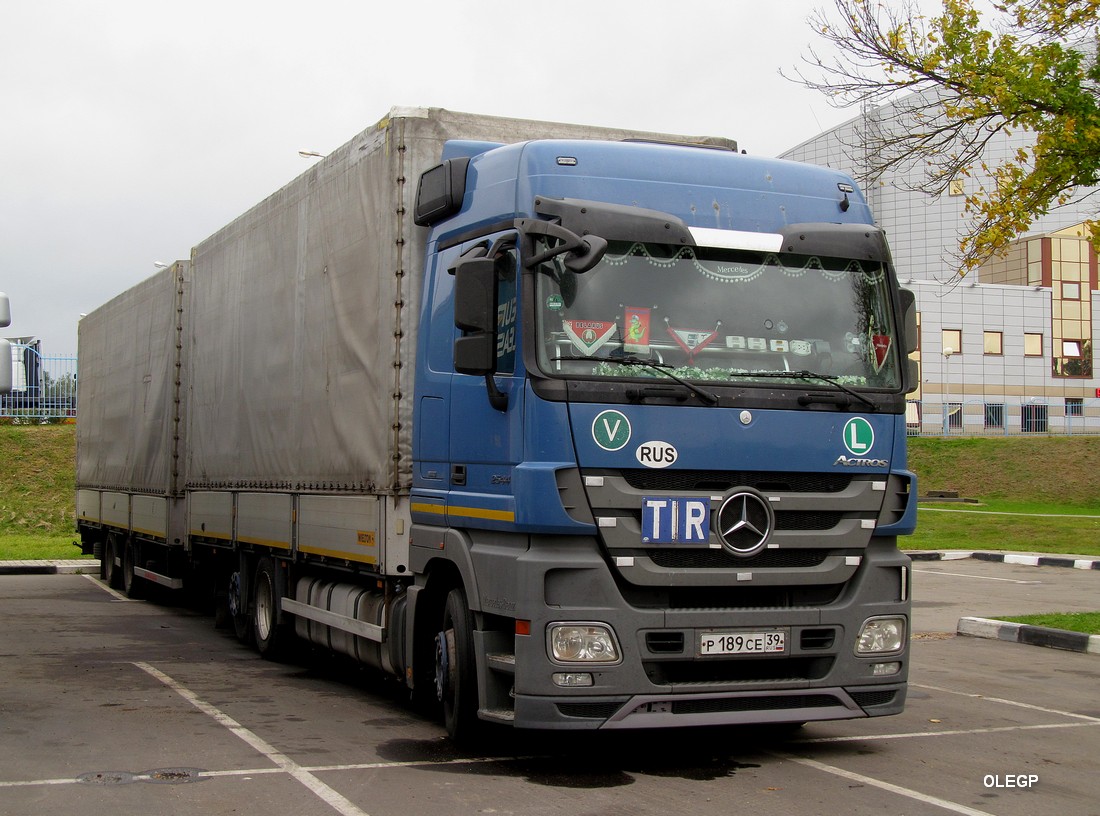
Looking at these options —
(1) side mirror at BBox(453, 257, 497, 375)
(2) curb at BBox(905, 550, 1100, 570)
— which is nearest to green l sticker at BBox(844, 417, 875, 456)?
(1) side mirror at BBox(453, 257, 497, 375)

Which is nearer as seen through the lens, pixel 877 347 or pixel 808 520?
pixel 808 520

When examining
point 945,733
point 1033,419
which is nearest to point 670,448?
point 945,733

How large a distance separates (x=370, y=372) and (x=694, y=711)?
3.38m

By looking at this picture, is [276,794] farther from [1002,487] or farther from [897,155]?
[1002,487]

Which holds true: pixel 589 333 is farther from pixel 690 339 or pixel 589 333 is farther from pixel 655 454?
pixel 655 454

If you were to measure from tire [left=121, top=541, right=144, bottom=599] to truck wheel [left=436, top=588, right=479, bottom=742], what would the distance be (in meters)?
10.8

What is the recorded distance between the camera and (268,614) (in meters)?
11.3

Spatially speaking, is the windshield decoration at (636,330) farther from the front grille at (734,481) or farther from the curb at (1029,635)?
the curb at (1029,635)

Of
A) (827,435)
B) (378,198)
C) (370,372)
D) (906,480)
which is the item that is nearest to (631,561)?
(827,435)

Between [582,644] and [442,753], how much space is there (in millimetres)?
1403

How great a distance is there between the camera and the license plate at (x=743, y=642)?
21.5 ft

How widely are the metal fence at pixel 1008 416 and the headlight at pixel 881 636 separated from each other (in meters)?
49.9

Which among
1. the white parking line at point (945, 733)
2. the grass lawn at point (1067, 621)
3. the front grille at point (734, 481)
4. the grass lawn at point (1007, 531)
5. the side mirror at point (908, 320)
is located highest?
the side mirror at point (908, 320)

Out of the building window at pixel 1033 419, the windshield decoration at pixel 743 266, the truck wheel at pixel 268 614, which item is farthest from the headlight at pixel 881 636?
the building window at pixel 1033 419
